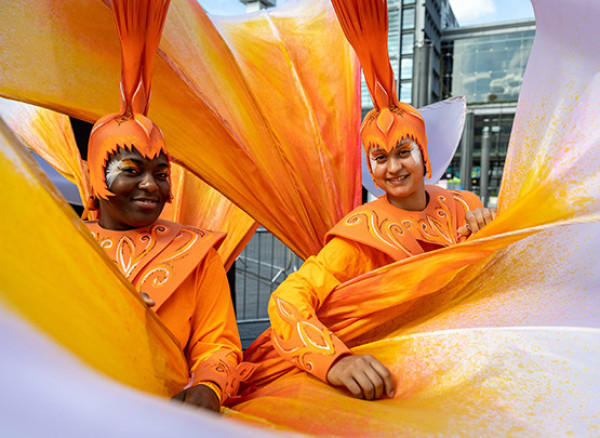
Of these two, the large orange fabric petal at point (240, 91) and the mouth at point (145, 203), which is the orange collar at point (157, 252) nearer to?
the mouth at point (145, 203)

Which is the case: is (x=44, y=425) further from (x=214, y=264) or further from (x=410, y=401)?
(x=214, y=264)

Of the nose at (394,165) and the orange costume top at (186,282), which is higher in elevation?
the nose at (394,165)

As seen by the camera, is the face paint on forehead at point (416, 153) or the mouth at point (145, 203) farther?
the face paint on forehead at point (416, 153)

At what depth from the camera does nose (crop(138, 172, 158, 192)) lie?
1172mm

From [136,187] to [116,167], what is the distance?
69 mm

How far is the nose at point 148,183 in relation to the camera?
1.17m

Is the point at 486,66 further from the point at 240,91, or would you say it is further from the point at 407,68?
the point at 240,91

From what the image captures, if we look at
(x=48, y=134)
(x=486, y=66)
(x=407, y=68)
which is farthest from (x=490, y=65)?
(x=48, y=134)

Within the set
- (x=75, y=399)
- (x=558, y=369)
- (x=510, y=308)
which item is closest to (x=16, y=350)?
(x=75, y=399)

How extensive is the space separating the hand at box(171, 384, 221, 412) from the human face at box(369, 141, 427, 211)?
759mm

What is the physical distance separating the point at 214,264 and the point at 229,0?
1249 millimetres

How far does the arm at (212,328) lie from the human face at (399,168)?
55cm

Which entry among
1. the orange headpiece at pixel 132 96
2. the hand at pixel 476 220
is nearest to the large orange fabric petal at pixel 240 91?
the orange headpiece at pixel 132 96

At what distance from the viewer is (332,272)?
4.11 feet
